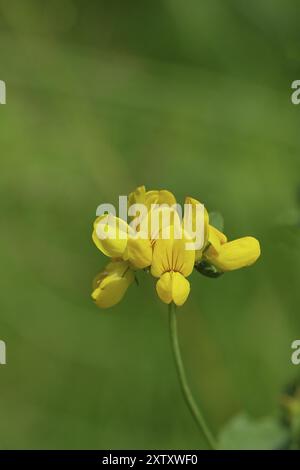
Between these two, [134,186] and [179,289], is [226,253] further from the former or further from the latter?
[134,186]

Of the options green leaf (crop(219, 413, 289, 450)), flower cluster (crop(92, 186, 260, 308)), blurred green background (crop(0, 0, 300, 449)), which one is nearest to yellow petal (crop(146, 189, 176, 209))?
flower cluster (crop(92, 186, 260, 308))

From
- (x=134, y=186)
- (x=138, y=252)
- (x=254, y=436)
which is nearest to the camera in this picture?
(x=138, y=252)

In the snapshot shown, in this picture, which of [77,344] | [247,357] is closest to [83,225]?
[77,344]

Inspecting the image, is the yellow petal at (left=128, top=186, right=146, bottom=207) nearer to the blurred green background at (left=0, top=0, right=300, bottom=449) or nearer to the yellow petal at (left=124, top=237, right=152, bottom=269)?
the yellow petal at (left=124, top=237, right=152, bottom=269)

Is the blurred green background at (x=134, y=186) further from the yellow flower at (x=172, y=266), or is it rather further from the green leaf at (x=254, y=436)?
the yellow flower at (x=172, y=266)

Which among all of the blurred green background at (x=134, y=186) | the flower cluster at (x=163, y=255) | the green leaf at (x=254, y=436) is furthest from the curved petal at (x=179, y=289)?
the blurred green background at (x=134, y=186)

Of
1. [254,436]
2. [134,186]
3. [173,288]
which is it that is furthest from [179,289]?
[134,186]
